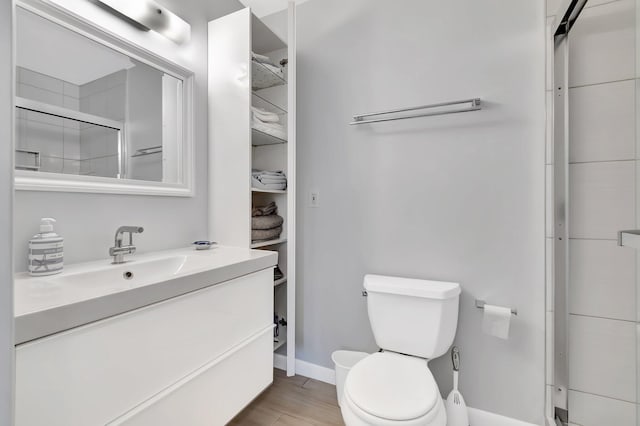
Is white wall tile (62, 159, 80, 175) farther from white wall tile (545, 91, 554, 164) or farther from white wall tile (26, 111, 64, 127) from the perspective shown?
white wall tile (545, 91, 554, 164)

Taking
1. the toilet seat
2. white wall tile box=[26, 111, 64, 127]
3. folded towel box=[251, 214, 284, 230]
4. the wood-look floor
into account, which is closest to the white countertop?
folded towel box=[251, 214, 284, 230]

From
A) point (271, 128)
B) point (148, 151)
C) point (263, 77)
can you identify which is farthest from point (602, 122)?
point (148, 151)

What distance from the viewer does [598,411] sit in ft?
4.00

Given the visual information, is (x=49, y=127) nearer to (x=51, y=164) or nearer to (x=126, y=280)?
(x=51, y=164)

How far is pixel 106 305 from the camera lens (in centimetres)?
79

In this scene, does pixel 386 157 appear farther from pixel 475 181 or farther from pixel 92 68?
pixel 92 68

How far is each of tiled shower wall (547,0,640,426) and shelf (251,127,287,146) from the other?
140 cm

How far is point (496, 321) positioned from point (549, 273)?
0.32m

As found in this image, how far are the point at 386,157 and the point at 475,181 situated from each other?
1.53ft

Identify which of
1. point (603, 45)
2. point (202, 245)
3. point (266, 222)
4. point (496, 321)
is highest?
point (603, 45)

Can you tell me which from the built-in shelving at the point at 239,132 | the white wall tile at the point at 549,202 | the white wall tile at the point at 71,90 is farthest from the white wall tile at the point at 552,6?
the white wall tile at the point at 71,90

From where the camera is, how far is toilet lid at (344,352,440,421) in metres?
0.98

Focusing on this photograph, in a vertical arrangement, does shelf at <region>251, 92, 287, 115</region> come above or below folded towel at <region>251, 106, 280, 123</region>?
above

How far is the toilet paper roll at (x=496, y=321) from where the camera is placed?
1319mm
